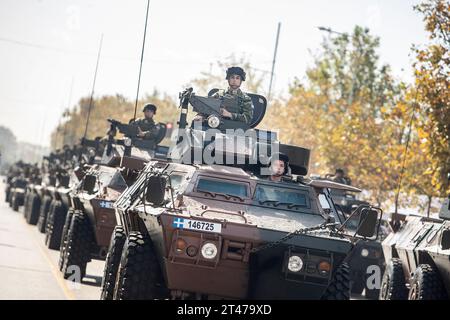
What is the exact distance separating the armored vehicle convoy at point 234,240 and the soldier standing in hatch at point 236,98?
203cm

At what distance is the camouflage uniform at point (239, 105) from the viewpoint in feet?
43.5

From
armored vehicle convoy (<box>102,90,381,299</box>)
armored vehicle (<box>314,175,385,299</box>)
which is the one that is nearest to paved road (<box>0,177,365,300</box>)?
armored vehicle (<box>314,175,385,299</box>)

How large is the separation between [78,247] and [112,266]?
426 centimetres

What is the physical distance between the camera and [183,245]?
9.62 meters

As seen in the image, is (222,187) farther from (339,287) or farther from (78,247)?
(78,247)

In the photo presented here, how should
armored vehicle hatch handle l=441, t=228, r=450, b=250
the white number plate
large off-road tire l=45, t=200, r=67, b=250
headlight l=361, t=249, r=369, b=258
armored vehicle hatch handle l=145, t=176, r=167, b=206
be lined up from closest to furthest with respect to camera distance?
the white number plate
armored vehicle hatch handle l=145, t=176, r=167, b=206
armored vehicle hatch handle l=441, t=228, r=450, b=250
headlight l=361, t=249, r=369, b=258
large off-road tire l=45, t=200, r=67, b=250

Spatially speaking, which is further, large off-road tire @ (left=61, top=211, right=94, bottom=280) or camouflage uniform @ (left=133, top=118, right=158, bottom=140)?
camouflage uniform @ (left=133, top=118, right=158, bottom=140)

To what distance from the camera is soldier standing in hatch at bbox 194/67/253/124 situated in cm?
1318

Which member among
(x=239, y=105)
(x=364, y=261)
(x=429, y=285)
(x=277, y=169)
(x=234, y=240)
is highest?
(x=239, y=105)

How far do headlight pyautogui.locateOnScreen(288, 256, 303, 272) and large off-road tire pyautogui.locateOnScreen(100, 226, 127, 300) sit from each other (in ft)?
8.14

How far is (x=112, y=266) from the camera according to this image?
11656 millimetres

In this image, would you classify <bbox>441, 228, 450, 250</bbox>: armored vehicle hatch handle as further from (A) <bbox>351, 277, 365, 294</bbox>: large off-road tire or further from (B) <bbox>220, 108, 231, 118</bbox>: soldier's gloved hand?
(A) <bbox>351, 277, 365, 294</bbox>: large off-road tire

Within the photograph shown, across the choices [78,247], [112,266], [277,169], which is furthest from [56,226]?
[277,169]

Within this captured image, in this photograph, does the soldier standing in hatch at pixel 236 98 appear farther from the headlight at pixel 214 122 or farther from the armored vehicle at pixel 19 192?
the armored vehicle at pixel 19 192
